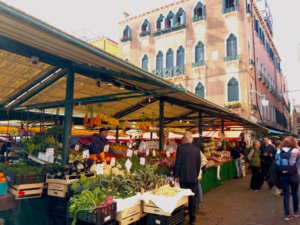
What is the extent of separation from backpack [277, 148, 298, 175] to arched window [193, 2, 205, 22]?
1693 centimetres

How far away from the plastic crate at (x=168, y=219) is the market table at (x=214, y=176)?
141 inches

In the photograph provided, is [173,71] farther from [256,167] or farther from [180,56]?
[256,167]

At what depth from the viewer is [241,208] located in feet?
20.2

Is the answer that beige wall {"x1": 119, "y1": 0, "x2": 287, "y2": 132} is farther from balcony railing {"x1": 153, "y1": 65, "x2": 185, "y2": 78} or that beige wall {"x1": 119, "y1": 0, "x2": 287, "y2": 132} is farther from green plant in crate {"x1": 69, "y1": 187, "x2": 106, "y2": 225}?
green plant in crate {"x1": 69, "y1": 187, "x2": 106, "y2": 225}

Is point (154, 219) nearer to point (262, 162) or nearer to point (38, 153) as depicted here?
point (38, 153)

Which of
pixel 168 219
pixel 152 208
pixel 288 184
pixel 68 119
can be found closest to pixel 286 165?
pixel 288 184

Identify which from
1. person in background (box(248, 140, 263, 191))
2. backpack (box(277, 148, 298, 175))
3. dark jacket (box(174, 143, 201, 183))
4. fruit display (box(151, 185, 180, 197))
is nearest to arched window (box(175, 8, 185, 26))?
person in background (box(248, 140, 263, 191))

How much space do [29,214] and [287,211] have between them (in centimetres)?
512

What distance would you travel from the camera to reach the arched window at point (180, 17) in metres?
20.8

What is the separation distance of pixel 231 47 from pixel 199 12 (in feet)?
14.5

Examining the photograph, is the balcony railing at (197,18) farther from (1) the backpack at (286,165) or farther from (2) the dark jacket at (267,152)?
(1) the backpack at (286,165)

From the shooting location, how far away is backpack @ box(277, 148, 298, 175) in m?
5.13

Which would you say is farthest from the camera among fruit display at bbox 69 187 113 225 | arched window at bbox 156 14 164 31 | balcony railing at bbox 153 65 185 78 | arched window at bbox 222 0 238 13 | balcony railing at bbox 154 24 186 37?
arched window at bbox 156 14 164 31

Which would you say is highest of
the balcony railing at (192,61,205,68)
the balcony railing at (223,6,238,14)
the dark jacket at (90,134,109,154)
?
the balcony railing at (223,6,238,14)
